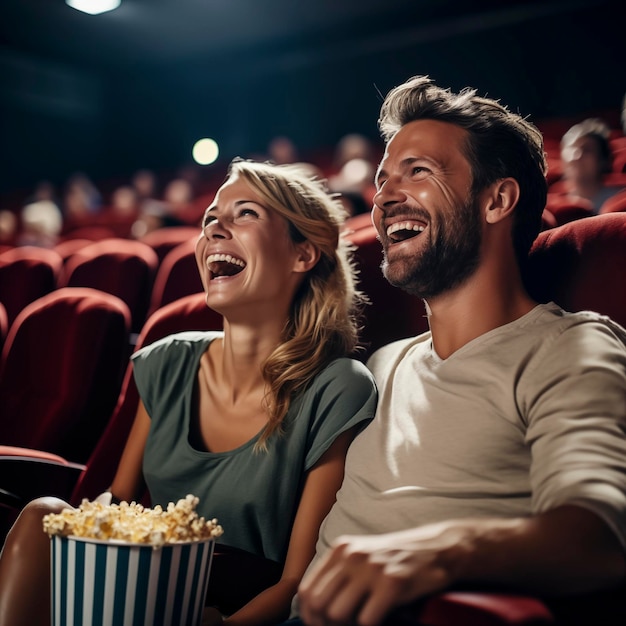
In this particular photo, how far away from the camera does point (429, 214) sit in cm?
54

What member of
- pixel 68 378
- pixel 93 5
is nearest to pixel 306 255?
pixel 68 378

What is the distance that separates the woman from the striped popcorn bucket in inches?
3.7

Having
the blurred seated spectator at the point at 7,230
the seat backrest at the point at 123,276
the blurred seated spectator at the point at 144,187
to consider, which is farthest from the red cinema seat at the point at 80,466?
the blurred seated spectator at the point at 144,187

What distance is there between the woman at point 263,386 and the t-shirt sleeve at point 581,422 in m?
0.15

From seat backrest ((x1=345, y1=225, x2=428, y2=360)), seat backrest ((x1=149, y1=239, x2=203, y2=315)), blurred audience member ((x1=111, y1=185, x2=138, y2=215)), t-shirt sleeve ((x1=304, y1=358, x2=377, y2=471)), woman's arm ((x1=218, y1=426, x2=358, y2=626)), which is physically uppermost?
blurred audience member ((x1=111, y1=185, x2=138, y2=215))

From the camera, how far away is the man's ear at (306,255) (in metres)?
0.66

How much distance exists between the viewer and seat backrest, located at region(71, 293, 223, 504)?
744 millimetres

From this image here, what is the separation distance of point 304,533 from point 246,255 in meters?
0.23

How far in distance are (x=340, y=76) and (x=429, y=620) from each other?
3.39 m

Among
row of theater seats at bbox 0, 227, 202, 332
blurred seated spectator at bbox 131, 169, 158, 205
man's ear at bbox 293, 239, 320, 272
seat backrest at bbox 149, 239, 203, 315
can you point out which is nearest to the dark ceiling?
blurred seated spectator at bbox 131, 169, 158, 205

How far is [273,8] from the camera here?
312 centimetres

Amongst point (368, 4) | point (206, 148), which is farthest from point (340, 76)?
point (206, 148)

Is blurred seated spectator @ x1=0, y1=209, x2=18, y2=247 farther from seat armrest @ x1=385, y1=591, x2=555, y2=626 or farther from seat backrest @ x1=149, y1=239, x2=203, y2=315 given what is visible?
seat armrest @ x1=385, y1=591, x2=555, y2=626

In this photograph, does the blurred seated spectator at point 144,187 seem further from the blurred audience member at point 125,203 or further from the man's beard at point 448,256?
the man's beard at point 448,256
